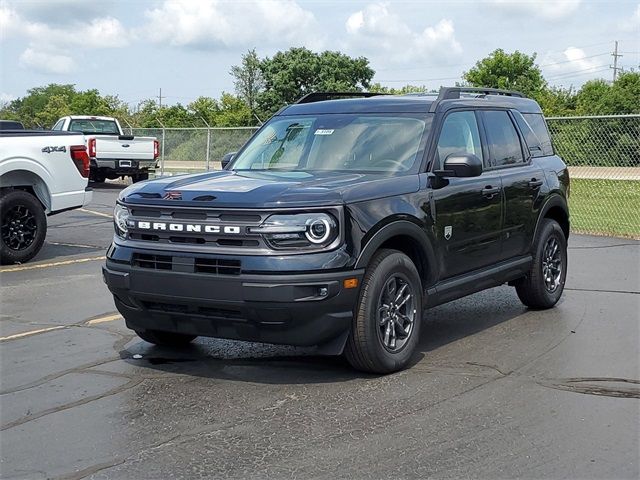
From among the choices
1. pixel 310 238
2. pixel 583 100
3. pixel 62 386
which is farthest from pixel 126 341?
pixel 583 100

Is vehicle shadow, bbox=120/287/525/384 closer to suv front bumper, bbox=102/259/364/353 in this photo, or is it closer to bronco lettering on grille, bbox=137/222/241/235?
suv front bumper, bbox=102/259/364/353

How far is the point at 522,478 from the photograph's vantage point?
4.04m

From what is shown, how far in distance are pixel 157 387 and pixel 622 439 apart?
9.40 feet

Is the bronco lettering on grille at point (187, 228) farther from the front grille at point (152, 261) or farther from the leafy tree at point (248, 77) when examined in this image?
the leafy tree at point (248, 77)

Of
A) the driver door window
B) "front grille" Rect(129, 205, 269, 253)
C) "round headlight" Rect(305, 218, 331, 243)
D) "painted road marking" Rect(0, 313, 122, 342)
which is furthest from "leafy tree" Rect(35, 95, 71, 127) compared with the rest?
"round headlight" Rect(305, 218, 331, 243)

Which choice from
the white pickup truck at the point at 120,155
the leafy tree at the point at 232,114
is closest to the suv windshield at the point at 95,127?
the white pickup truck at the point at 120,155

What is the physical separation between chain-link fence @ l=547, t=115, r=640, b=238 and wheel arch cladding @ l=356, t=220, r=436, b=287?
9.17 metres

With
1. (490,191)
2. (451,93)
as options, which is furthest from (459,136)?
(490,191)

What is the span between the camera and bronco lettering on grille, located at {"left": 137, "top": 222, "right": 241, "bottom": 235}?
5.37 m

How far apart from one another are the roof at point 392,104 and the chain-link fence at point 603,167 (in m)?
7.98

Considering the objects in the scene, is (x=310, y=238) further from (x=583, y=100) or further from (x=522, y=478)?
(x=583, y=100)

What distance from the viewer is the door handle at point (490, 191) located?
6.87 metres

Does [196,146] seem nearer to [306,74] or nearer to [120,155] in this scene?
[120,155]

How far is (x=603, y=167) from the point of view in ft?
52.6
